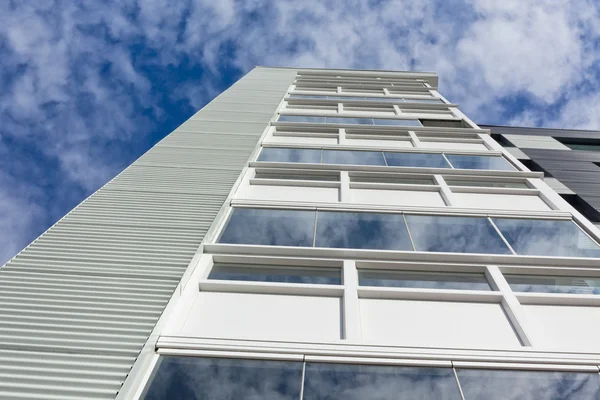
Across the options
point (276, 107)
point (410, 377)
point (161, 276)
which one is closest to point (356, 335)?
point (410, 377)

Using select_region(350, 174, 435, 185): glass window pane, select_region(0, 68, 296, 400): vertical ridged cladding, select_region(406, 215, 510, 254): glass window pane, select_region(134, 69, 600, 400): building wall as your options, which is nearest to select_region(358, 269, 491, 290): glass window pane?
select_region(134, 69, 600, 400): building wall

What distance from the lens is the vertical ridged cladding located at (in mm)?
4926

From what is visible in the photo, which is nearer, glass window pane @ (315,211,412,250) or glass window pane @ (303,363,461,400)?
glass window pane @ (303,363,461,400)

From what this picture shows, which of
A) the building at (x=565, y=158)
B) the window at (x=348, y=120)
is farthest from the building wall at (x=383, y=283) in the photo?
the building at (x=565, y=158)

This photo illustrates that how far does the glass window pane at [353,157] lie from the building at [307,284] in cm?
7

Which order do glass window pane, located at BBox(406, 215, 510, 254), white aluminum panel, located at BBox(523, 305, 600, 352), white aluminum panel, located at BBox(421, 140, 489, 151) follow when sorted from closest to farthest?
white aluminum panel, located at BBox(523, 305, 600, 352), glass window pane, located at BBox(406, 215, 510, 254), white aluminum panel, located at BBox(421, 140, 489, 151)

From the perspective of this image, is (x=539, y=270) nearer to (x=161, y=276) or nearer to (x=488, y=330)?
(x=488, y=330)

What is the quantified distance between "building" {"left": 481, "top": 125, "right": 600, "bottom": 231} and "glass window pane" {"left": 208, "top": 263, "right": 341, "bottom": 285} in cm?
1023

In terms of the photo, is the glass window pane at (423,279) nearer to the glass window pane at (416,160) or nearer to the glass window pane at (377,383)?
the glass window pane at (377,383)

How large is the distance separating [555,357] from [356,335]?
2.36 meters

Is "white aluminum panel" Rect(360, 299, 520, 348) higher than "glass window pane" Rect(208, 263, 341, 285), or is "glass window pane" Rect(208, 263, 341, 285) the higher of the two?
"glass window pane" Rect(208, 263, 341, 285)

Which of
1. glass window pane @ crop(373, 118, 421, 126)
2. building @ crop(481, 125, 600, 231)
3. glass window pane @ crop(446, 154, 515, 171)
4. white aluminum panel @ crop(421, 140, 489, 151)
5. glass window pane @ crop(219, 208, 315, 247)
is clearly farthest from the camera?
glass window pane @ crop(373, 118, 421, 126)

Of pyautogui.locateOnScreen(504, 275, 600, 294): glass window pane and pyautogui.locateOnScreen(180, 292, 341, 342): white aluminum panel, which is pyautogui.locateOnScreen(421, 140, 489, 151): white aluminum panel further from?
pyautogui.locateOnScreen(180, 292, 341, 342): white aluminum panel

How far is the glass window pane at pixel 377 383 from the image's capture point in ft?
15.5
